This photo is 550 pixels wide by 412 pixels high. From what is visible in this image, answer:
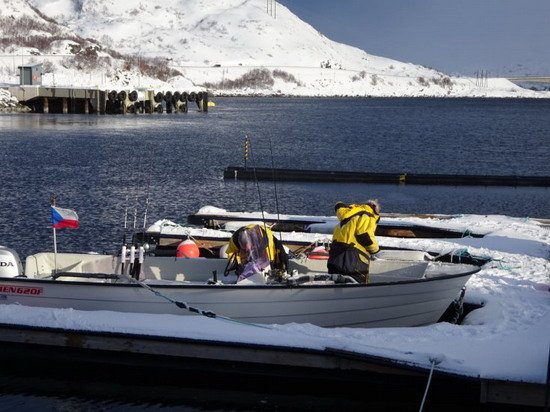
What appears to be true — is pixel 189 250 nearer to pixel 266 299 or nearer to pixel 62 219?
pixel 62 219

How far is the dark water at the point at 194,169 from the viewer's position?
95.2ft

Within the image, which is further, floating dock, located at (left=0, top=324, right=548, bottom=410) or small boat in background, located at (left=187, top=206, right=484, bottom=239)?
small boat in background, located at (left=187, top=206, right=484, bottom=239)

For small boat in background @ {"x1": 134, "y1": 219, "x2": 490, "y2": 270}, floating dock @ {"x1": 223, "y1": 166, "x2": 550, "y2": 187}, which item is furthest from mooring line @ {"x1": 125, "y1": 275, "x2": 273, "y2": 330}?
floating dock @ {"x1": 223, "y1": 166, "x2": 550, "y2": 187}

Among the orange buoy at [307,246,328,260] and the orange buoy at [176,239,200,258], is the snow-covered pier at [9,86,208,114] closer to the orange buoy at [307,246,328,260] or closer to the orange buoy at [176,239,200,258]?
the orange buoy at [176,239,200,258]

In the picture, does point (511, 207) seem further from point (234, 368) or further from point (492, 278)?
point (234, 368)

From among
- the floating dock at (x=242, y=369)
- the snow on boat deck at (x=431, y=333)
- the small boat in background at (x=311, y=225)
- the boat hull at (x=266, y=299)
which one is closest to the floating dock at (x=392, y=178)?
the small boat in background at (x=311, y=225)

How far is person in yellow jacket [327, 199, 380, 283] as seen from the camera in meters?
14.3

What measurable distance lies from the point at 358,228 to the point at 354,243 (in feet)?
0.89

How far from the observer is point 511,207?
34406 millimetres

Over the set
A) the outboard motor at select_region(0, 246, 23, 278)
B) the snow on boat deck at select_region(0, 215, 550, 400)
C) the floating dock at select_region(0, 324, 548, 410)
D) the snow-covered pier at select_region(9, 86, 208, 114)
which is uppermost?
the snow-covered pier at select_region(9, 86, 208, 114)

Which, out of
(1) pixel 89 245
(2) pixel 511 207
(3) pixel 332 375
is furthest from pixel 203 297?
(2) pixel 511 207

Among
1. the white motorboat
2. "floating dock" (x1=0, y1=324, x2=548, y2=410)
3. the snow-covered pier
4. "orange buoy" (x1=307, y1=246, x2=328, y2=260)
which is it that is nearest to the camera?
"floating dock" (x1=0, y1=324, x2=548, y2=410)

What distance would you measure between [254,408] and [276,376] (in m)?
0.60

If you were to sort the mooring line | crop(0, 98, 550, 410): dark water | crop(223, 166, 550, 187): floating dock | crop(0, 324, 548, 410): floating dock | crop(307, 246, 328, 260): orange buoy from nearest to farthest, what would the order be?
crop(0, 324, 548, 410): floating dock, the mooring line, crop(307, 246, 328, 260): orange buoy, crop(0, 98, 550, 410): dark water, crop(223, 166, 550, 187): floating dock
